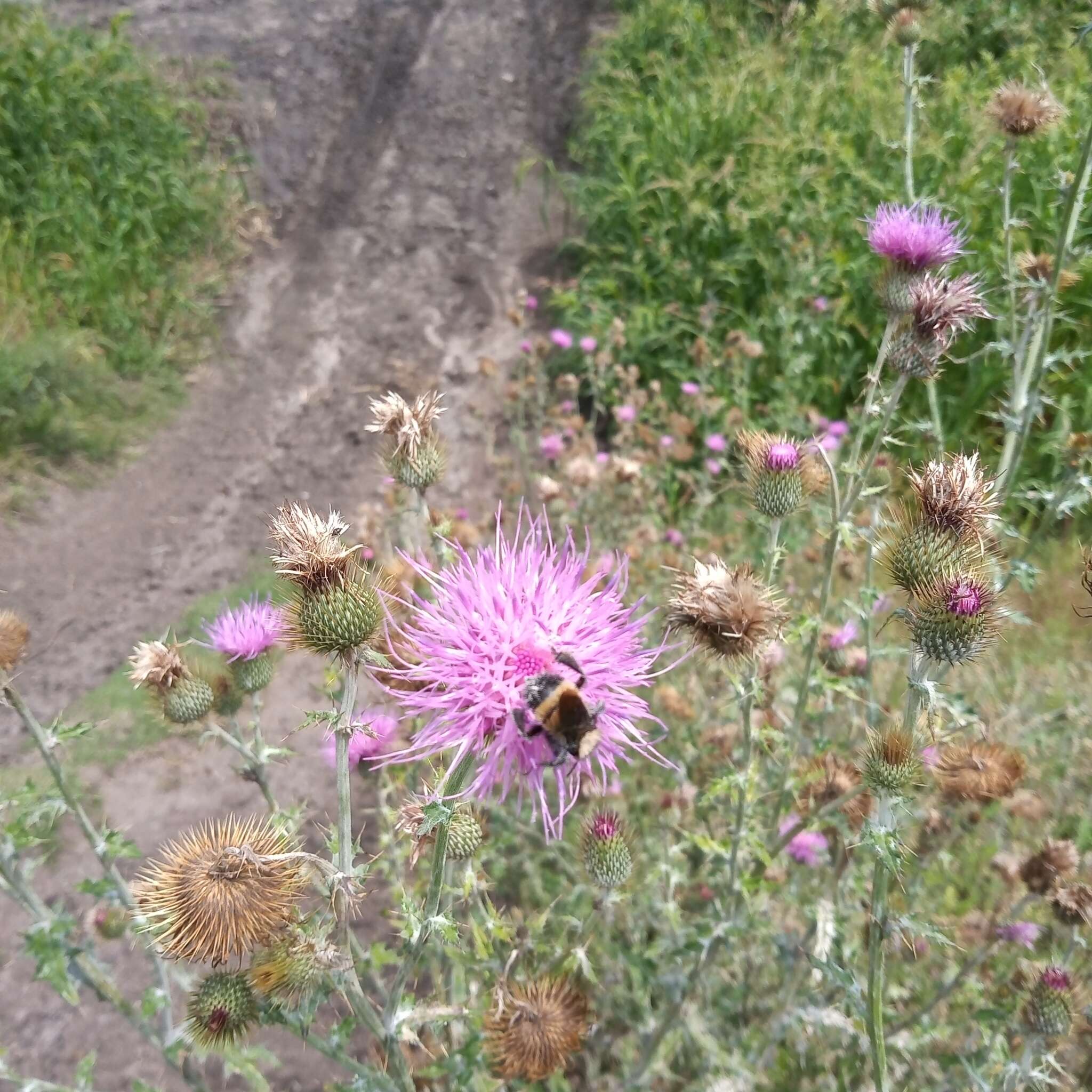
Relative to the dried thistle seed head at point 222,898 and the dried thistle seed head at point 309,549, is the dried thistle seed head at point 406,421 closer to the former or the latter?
the dried thistle seed head at point 309,549

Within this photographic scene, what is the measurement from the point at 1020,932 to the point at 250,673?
2.64m

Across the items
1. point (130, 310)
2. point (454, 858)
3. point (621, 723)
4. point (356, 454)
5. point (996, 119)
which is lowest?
point (356, 454)

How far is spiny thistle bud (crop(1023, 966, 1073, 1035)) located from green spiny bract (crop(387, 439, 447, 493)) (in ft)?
7.23

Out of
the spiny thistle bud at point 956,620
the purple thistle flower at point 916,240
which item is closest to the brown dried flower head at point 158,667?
the spiny thistle bud at point 956,620

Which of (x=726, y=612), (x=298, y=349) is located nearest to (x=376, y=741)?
(x=726, y=612)

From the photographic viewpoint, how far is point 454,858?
2.15m

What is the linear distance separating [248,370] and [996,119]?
638cm

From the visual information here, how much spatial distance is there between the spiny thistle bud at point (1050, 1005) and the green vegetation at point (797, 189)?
3619 mm

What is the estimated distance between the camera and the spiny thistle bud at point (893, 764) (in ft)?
6.20

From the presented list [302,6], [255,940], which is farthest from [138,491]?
[302,6]

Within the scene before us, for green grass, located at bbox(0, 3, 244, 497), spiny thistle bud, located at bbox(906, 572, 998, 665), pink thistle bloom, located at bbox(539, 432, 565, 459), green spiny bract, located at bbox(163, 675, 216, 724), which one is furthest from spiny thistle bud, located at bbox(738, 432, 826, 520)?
green grass, located at bbox(0, 3, 244, 497)

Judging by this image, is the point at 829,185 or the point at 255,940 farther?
the point at 829,185

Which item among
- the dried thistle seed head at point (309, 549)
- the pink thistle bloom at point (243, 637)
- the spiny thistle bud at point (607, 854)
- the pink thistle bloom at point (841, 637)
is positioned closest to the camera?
the dried thistle seed head at point (309, 549)

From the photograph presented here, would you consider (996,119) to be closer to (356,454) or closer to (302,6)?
(356,454)
